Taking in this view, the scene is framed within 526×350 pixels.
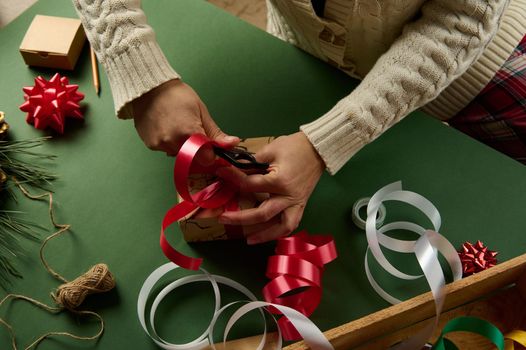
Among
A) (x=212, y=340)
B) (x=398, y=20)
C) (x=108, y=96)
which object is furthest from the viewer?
(x=108, y=96)

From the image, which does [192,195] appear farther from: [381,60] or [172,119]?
[381,60]

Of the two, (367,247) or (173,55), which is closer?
(367,247)

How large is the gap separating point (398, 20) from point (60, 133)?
2.31 ft

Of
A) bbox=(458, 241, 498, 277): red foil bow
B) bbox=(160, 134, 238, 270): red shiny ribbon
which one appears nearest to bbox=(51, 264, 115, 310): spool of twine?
bbox=(160, 134, 238, 270): red shiny ribbon

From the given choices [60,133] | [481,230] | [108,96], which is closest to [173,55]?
[108,96]

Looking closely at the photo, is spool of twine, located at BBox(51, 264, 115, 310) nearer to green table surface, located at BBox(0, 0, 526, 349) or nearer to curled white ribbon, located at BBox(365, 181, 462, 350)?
green table surface, located at BBox(0, 0, 526, 349)

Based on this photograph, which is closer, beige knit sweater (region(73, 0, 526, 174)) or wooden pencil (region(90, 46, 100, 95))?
beige knit sweater (region(73, 0, 526, 174))

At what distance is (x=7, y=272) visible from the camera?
833 mm

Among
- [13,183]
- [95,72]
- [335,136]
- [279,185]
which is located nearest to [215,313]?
[279,185]

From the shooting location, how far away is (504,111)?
1035mm

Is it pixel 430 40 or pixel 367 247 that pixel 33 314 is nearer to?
pixel 367 247

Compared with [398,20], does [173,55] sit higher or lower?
lower

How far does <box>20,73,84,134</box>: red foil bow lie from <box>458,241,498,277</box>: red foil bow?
2.60ft

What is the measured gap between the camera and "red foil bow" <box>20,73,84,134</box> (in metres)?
0.93
